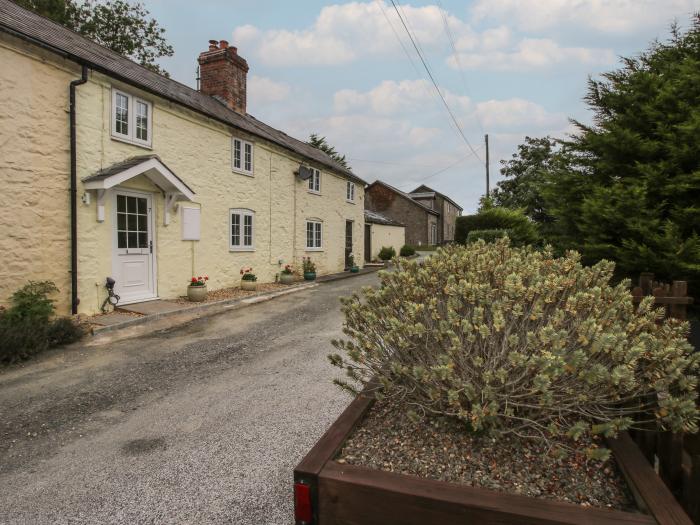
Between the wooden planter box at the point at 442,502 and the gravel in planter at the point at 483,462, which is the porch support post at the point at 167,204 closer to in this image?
the gravel in planter at the point at 483,462

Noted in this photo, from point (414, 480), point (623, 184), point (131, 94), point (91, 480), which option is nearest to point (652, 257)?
point (623, 184)

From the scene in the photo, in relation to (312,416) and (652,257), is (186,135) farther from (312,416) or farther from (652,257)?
(652,257)

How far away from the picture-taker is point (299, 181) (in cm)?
1611

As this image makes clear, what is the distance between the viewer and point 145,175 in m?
9.38

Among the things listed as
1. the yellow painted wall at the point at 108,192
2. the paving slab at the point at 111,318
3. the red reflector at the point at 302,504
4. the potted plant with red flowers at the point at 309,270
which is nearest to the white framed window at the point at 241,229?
the yellow painted wall at the point at 108,192

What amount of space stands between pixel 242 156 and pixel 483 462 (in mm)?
12642

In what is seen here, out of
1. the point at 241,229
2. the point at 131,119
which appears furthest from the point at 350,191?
the point at 131,119

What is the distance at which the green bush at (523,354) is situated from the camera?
178cm

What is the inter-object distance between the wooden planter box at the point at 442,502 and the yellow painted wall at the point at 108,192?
8.02 metres

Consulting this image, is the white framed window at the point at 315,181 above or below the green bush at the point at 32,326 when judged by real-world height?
above

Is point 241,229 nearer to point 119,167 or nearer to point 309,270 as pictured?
point 309,270

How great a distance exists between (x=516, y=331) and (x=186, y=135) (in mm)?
10856

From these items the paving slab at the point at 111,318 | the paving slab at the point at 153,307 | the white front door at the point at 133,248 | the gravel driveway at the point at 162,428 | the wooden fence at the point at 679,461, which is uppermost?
the white front door at the point at 133,248

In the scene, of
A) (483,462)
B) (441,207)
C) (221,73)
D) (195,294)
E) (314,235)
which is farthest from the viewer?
(441,207)
